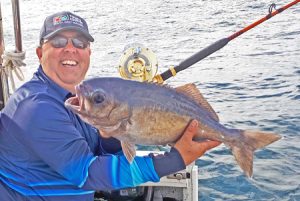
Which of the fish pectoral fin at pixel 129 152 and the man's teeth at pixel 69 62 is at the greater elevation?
the man's teeth at pixel 69 62

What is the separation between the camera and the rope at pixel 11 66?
517 cm

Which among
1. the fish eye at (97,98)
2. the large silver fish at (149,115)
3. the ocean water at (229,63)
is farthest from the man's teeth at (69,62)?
the ocean water at (229,63)

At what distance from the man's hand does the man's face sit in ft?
3.63

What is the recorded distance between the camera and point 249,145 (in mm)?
2896

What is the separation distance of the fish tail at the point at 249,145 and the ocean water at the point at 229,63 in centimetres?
362

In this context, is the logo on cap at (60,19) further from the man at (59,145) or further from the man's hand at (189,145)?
the man's hand at (189,145)

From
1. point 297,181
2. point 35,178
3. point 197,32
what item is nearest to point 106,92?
point 35,178

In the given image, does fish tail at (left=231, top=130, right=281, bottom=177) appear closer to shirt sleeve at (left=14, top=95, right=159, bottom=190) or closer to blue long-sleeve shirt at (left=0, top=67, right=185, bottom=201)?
blue long-sleeve shirt at (left=0, top=67, right=185, bottom=201)

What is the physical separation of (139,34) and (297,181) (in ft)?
45.6

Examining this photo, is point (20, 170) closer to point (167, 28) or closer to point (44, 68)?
point (44, 68)

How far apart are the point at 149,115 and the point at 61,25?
115cm

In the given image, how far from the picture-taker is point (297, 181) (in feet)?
21.8

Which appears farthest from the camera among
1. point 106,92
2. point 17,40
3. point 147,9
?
point 147,9

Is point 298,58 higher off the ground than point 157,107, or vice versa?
point 157,107
